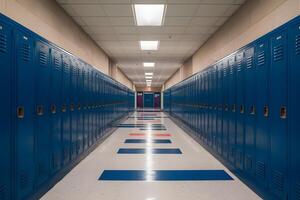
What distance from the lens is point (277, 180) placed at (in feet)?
8.09

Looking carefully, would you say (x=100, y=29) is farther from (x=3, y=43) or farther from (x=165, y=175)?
(x=3, y=43)

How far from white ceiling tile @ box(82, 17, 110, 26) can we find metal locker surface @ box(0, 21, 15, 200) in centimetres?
409

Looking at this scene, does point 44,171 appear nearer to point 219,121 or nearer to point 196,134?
point 219,121

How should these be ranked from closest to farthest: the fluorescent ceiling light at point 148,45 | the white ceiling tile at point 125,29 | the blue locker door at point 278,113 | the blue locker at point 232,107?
the blue locker door at point 278,113 → the blue locker at point 232,107 → the white ceiling tile at point 125,29 → the fluorescent ceiling light at point 148,45

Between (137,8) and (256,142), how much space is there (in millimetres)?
3618

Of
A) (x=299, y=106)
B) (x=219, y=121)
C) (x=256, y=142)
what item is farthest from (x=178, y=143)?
(x=299, y=106)

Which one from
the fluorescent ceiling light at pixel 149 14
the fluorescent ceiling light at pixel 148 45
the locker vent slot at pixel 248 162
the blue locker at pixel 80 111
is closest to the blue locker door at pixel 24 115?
the blue locker at pixel 80 111

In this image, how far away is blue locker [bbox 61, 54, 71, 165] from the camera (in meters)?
3.60

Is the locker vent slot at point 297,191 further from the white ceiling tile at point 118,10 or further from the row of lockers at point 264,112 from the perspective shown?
the white ceiling tile at point 118,10

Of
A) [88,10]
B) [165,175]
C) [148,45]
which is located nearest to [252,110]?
[165,175]

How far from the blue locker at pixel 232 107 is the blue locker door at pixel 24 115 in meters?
2.56

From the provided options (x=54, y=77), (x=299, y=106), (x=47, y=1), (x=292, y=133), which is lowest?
(x=292, y=133)

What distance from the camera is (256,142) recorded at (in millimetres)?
2977

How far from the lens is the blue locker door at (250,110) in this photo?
3.05m
